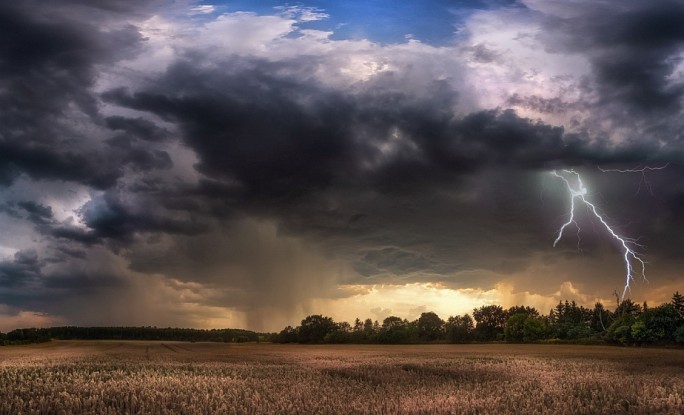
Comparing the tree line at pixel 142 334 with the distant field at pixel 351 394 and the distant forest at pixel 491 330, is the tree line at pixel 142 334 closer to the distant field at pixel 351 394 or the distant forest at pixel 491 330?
the distant forest at pixel 491 330

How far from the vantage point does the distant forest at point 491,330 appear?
74750 millimetres

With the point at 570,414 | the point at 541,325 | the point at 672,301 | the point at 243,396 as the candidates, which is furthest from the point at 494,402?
the point at 541,325

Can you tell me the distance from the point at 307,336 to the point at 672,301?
74.7 meters

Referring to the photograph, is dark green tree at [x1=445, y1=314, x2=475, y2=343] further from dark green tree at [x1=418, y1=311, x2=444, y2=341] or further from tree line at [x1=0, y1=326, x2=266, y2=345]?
tree line at [x1=0, y1=326, x2=266, y2=345]

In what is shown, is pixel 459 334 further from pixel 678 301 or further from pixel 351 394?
pixel 351 394

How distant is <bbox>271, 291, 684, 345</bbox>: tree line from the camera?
7431 centimetres

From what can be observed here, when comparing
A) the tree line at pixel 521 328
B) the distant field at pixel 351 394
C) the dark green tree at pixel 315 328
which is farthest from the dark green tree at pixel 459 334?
the distant field at pixel 351 394

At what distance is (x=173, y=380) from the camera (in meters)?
22.4

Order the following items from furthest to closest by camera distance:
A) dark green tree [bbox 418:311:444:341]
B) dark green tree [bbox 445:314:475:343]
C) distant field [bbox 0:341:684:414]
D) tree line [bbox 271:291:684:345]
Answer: dark green tree [bbox 418:311:444:341] → dark green tree [bbox 445:314:475:343] → tree line [bbox 271:291:684:345] → distant field [bbox 0:341:684:414]

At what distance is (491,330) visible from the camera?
5118 inches

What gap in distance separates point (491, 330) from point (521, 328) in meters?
16.2

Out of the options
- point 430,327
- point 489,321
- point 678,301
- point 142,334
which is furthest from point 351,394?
point 142,334

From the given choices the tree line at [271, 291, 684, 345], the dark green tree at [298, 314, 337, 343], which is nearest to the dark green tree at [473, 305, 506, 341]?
the tree line at [271, 291, 684, 345]

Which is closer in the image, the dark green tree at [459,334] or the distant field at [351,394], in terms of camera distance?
the distant field at [351,394]
